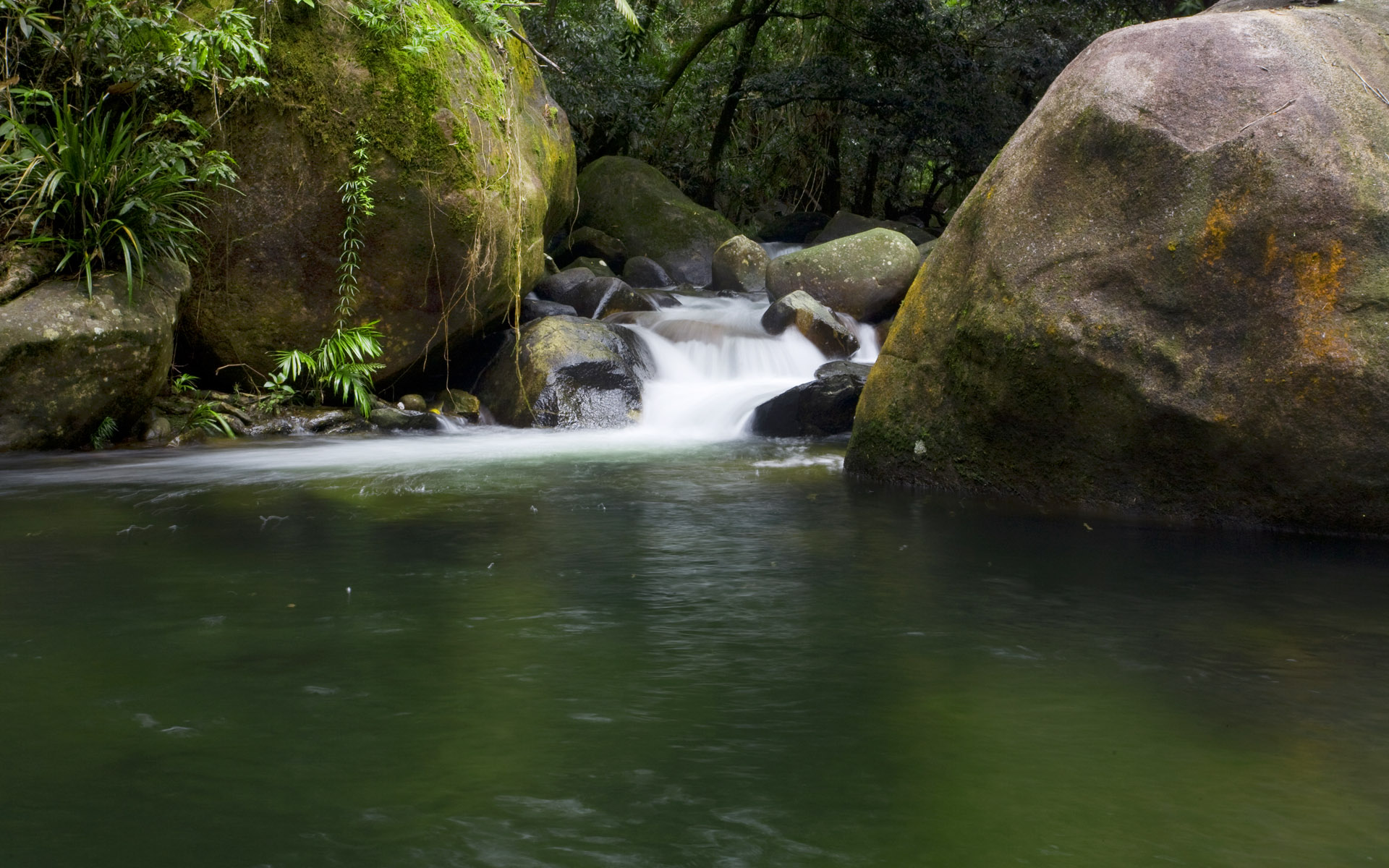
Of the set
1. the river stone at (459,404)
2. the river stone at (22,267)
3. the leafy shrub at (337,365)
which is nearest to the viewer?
the river stone at (22,267)

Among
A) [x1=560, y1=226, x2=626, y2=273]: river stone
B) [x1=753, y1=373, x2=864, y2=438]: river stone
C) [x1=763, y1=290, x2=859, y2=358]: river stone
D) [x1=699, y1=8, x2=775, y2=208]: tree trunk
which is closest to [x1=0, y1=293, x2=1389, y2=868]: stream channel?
[x1=753, y1=373, x2=864, y2=438]: river stone

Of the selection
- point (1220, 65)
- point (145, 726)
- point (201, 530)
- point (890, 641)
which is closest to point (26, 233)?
point (201, 530)

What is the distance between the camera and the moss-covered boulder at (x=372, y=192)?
8.55m

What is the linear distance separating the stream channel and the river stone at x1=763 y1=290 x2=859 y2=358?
624cm

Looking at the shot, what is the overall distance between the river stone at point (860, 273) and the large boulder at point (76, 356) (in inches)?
291

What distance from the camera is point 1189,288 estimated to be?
5.24m

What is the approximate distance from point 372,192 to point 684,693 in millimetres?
6852

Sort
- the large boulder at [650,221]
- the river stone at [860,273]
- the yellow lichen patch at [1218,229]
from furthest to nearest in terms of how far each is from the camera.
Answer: the large boulder at [650,221], the river stone at [860,273], the yellow lichen patch at [1218,229]

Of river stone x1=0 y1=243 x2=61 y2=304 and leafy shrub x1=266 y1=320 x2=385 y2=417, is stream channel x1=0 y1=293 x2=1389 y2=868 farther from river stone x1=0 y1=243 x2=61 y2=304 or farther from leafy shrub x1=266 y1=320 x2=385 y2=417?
leafy shrub x1=266 y1=320 x2=385 y2=417

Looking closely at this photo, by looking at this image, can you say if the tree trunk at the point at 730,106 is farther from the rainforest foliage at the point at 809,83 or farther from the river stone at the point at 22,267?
the river stone at the point at 22,267

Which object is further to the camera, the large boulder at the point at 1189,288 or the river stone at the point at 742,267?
the river stone at the point at 742,267

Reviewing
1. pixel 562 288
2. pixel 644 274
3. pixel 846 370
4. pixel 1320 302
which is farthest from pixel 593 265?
pixel 1320 302

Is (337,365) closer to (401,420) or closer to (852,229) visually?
(401,420)

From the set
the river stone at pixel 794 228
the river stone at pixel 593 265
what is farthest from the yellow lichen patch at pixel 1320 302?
the river stone at pixel 794 228
